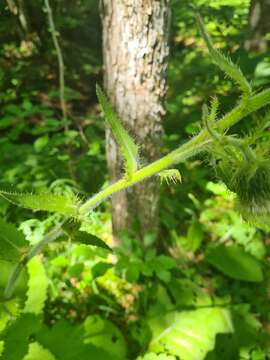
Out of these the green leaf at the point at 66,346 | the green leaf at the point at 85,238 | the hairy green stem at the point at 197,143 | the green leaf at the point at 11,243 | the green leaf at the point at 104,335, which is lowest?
the green leaf at the point at 104,335

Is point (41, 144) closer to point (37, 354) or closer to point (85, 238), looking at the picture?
point (37, 354)

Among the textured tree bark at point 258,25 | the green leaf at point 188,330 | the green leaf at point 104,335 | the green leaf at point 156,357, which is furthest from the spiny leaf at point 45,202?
the textured tree bark at point 258,25

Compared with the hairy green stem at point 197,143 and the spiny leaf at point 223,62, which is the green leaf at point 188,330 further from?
the spiny leaf at point 223,62

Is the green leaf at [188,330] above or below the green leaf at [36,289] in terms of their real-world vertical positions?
below

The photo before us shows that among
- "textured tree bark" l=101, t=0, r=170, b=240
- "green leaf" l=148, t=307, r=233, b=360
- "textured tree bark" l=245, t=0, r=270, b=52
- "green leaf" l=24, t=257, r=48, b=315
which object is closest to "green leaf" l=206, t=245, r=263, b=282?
"green leaf" l=148, t=307, r=233, b=360

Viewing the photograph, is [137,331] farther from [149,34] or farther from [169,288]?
[149,34]

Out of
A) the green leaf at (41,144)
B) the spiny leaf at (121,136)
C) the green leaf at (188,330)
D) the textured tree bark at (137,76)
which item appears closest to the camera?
the spiny leaf at (121,136)

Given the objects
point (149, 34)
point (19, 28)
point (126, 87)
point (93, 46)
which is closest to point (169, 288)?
point (126, 87)
